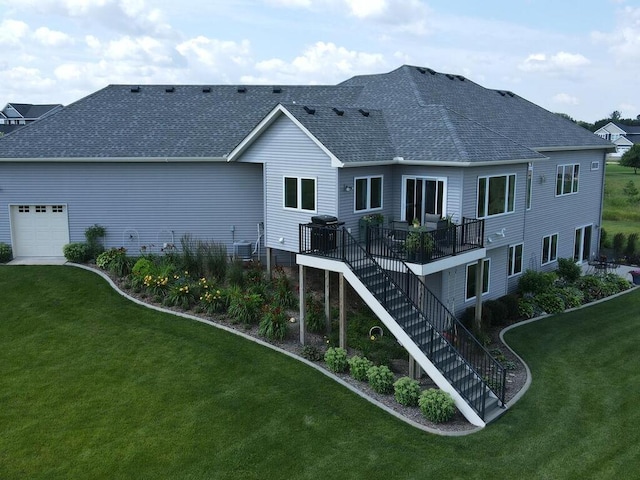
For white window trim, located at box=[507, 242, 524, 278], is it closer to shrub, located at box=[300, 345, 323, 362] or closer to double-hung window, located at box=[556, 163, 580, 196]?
double-hung window, located at box=[556, 163, 580, 196]

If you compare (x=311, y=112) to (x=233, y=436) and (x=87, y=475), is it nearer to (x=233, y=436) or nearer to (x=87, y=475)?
(x=233, y=436)

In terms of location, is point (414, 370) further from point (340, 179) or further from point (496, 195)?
point (496, 195)

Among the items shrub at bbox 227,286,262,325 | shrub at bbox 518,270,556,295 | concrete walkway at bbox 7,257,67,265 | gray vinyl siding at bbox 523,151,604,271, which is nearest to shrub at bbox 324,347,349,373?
shrub at bbox 227,286,262,325

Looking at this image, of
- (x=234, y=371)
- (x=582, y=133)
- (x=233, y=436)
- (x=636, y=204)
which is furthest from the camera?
(x=636, y=204)

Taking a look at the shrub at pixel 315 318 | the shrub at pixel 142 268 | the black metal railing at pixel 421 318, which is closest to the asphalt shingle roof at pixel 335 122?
the black metal railing at pixel 421 318

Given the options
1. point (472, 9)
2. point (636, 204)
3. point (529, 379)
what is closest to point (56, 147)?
point (472, 9)

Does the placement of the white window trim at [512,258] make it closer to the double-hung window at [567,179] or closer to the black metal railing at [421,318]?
the double-hung window at [567,179]
